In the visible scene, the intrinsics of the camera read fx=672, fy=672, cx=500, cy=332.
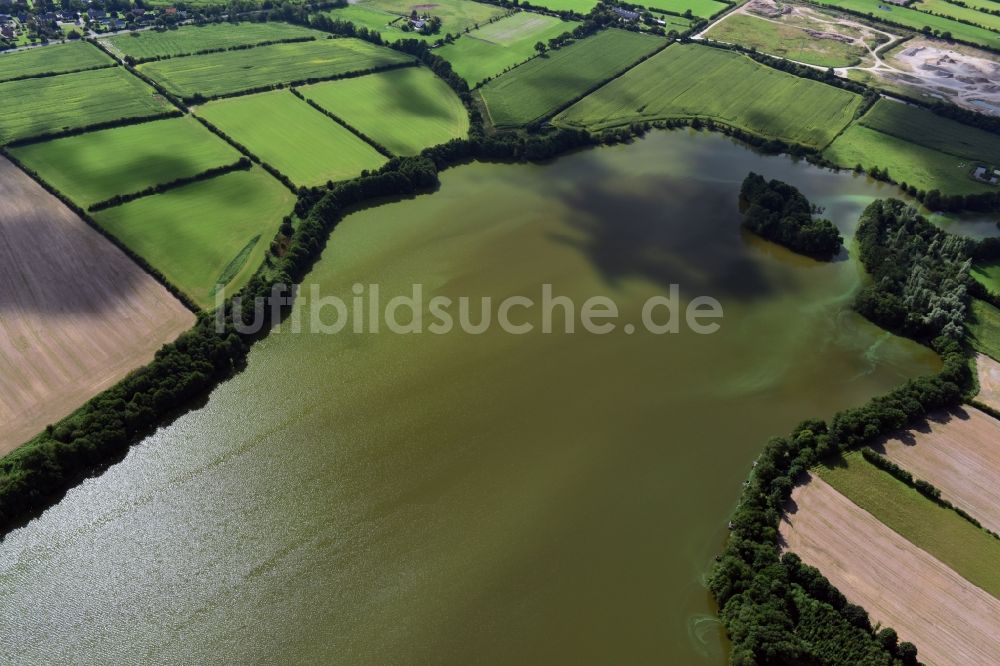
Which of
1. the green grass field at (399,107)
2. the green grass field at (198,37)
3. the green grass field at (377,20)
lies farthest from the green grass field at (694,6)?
the green grass field at (198,37)

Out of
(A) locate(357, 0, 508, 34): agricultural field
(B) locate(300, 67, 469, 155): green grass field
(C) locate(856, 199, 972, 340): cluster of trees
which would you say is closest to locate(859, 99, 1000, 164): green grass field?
(C) locate(856, 199, 972, 340): cluster of trees

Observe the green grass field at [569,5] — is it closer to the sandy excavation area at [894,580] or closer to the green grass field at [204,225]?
the green grass field at [204,225]

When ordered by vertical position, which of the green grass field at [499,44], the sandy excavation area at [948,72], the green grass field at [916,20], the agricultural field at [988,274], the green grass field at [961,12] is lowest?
the agricultural field at [988,274]

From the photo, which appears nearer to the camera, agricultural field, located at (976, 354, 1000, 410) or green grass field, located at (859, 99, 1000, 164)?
agricultural field, located at (976, 354, 1000, 410)

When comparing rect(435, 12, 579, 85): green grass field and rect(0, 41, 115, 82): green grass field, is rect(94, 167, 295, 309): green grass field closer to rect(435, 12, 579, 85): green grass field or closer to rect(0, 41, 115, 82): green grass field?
rect(0, 41, 115, 82): green grass field

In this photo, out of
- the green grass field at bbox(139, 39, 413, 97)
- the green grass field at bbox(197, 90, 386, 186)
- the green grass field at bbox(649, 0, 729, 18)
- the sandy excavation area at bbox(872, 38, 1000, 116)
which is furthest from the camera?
the green grass field at bbox(649, 0, 729, 18)

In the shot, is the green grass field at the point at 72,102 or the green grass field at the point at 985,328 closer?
the green grass field at the point at 985,328

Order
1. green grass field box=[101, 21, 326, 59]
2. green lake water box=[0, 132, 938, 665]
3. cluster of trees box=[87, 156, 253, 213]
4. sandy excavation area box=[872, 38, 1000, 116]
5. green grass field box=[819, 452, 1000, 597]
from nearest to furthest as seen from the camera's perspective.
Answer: green lake water box=[0, 132, 938, 665]
green grass field box=[819, 452, 1000, 597]
cluster of trees box=[87, 156, 253, 213]
sandy excavation area box=[872, 38, 1000, 116]
green grass field box=[101, 21, 326, 59]
